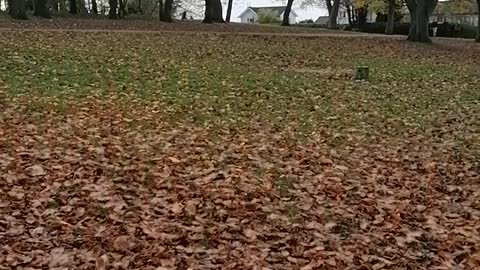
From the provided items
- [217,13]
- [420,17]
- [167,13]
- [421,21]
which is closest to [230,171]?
[420,17]

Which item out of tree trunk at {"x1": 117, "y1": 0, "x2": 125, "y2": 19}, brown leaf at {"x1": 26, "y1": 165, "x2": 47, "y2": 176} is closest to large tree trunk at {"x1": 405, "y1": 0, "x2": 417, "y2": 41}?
tree trunk at {"x1": 117, "y1": 0, "x2": 125, "y2": 19}

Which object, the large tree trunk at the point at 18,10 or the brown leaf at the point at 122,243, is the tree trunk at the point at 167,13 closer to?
the large tree trunk at the point at 18,10

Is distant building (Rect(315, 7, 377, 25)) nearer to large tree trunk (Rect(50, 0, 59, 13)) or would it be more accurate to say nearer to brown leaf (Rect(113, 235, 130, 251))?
large tree trunk (Rect(50, 0, 59, 13))

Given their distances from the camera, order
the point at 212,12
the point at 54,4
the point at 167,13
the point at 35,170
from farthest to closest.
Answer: the point at 54,4
the point at 212,12
the point at 167,13
the point at 35,170

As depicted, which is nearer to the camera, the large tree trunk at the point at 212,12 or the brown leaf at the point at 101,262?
the brown leaf at the point at 101,262

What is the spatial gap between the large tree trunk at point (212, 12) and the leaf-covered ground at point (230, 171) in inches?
976

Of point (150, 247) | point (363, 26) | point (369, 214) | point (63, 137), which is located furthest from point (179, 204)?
point (363, 26)

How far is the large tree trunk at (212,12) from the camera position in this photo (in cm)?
3994

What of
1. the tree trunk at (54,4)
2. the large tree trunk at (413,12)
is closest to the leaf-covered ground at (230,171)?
the large tree trunk at (413,12)

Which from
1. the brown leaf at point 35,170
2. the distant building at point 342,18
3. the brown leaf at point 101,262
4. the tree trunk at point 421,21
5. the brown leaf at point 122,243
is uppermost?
the distant building at point 342,18

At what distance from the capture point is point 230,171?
7.29 metres

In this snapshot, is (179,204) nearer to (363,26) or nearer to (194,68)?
(194,68)

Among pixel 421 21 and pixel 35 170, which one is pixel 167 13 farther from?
pixel 35 170

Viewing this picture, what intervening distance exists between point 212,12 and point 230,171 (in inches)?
1370
